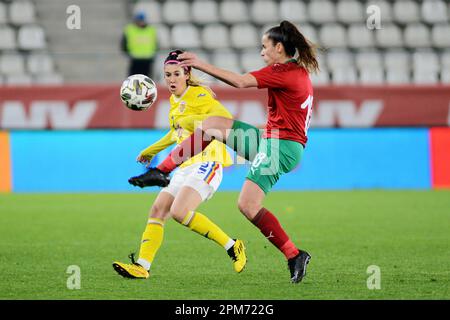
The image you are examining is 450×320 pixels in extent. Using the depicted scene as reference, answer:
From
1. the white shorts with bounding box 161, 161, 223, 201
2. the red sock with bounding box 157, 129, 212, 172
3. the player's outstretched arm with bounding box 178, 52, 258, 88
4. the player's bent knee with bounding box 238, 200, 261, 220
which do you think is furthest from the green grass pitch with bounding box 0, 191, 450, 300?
the player's outstretched arm with bounding box 178, 52, 258, 88

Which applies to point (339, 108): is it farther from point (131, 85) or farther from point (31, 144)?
point (131, 85)

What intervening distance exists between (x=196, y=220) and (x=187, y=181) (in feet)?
1.09

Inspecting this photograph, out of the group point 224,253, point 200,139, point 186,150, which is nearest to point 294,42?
point 200,139

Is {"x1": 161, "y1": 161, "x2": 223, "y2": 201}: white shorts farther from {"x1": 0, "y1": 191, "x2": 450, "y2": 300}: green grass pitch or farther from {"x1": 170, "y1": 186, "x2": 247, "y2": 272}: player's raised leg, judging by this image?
{"x1": 0, "y1": 191, "x2": 450, "y2": 300}: green grass pitch

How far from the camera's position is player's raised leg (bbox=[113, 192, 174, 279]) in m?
7.34

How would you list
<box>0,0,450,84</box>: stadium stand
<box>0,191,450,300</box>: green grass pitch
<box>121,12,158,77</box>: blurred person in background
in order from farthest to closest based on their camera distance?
<box>0,0,450,84</box>: stadium stand, <box>121,12,158,77</box>: blurred person in background, <box>0,191,450,300</box>: green grass pitch

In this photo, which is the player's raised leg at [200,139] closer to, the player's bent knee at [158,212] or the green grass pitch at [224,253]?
the player's bent knee at [158,212]

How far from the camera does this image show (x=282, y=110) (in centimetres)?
720

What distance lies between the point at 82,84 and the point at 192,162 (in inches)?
372

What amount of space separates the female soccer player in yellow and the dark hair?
85cm

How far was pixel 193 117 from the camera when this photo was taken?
25.5 ft

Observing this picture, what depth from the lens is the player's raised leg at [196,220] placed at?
750 centimetres

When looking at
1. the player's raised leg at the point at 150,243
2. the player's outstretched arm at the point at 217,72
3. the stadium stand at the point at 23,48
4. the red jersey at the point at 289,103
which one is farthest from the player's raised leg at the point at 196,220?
the stadium stand at the point at 23,48

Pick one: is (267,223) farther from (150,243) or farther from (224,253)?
(224,253)
